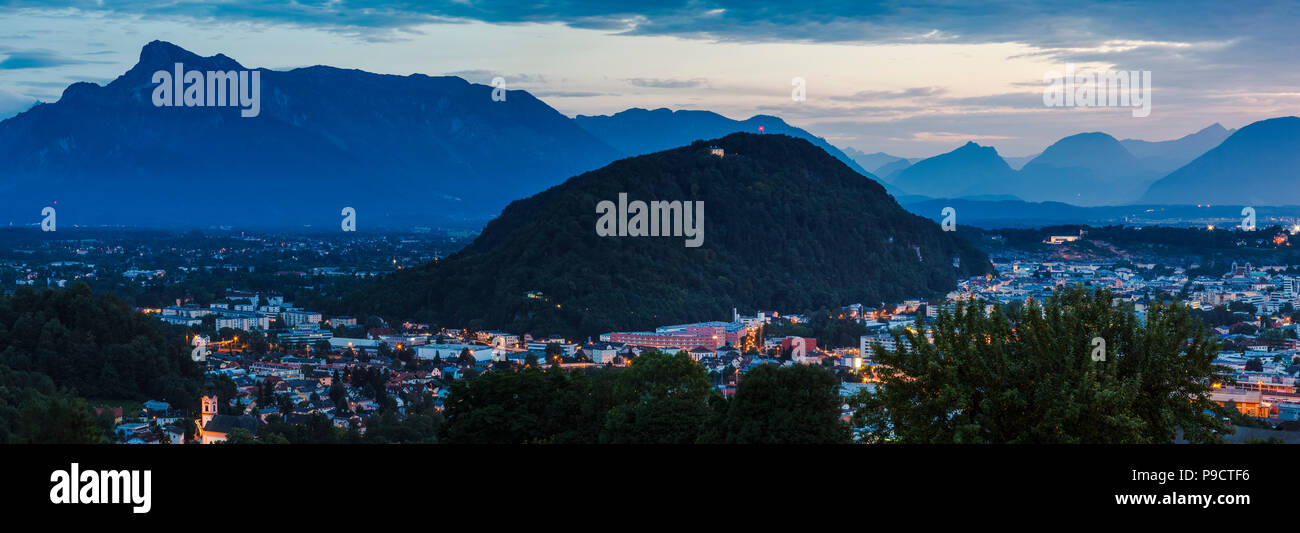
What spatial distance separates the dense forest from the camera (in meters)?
50.9

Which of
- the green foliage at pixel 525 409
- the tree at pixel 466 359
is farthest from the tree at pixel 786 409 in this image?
the tree at pixel 466 359

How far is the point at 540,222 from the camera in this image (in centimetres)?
10725

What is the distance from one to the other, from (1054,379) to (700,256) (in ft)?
300

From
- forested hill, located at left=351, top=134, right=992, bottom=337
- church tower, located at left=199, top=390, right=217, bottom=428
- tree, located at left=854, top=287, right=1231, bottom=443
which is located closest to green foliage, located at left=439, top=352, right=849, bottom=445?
tree, located at left=854, top=287, right=1231, bottom=443

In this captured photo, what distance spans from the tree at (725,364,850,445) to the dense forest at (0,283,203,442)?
31.9 m

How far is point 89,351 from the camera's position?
53562mm

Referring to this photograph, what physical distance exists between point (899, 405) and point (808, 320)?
77676 mm

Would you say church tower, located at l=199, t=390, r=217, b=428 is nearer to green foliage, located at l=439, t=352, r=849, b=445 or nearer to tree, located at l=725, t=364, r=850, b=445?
green foliage, located at l=439, t=352, r=849, b=445

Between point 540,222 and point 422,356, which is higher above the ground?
point 540,222

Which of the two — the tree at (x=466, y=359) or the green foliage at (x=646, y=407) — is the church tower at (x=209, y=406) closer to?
the tree at (x=466, y=359)

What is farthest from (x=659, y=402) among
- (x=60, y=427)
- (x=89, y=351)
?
(x=89, y=351)

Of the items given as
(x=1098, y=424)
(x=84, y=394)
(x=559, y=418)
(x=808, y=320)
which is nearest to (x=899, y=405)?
(x=1098, y=424)

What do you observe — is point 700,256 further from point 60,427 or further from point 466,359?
point 60,427
